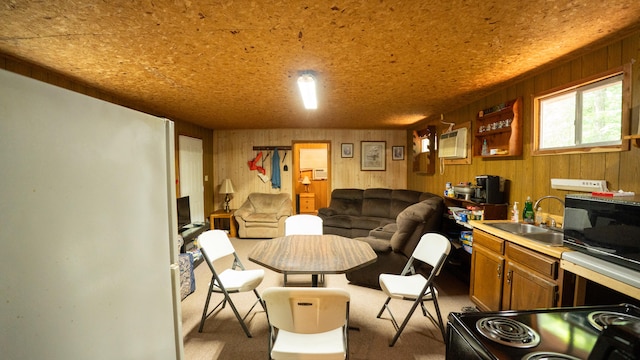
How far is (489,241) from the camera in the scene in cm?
240

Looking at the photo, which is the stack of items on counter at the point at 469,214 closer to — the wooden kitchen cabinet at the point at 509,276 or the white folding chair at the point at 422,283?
the wooden kitchen cabinet at the point at 509,276

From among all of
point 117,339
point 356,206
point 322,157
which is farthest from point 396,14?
point 322,157

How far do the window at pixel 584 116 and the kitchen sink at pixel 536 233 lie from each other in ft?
2.27

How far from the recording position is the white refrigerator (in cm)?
53

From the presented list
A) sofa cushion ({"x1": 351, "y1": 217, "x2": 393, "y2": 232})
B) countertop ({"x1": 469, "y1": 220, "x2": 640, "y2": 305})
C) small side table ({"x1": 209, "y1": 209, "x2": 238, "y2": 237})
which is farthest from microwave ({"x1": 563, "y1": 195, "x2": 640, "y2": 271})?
small side table ({"x1": 209, "y1": 209, "x2": 238, "y2": 237})

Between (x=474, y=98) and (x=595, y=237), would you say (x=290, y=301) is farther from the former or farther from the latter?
(x=474, y=98)

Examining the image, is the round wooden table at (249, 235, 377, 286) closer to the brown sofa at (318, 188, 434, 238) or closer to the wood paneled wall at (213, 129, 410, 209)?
the brown sofa at (318, 188, 434, 238)

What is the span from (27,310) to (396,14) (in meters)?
1.87

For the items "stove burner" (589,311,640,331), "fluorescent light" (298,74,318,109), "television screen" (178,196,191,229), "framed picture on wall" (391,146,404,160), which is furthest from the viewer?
"framed picture on wall" (391,146,404,160)

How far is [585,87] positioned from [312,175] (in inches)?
285

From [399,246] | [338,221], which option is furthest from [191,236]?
[399,246]

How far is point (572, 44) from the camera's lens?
6.19ft

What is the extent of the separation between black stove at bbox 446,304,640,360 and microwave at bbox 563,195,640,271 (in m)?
0.63

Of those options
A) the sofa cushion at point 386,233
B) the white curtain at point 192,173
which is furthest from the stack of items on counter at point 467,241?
the white curtain at point 192,173
